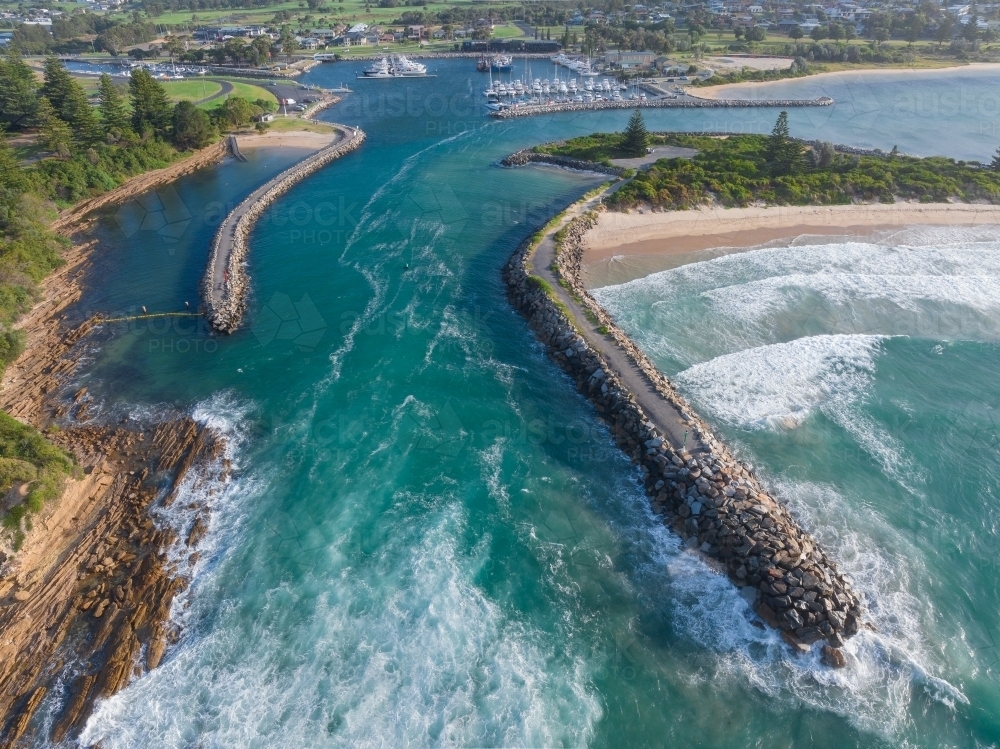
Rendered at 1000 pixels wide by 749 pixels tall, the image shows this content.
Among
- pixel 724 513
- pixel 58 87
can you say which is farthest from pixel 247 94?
pixel 724 513

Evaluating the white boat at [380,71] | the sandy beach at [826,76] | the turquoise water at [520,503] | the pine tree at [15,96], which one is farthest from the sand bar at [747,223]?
the white boat at [380,71]

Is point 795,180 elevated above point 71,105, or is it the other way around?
point 71,105

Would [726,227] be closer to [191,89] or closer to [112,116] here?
[112,116]

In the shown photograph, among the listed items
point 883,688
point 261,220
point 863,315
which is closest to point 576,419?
point 883,688

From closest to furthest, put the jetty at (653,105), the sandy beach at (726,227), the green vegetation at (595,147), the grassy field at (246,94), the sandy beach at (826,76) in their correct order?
the sandy beach at (726,227)
the green vegetation at (595,147)
the grassy field at (246,94)
the jetty at (653,105)
the sandy beach at (826,76)

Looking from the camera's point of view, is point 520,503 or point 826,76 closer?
point 520,503

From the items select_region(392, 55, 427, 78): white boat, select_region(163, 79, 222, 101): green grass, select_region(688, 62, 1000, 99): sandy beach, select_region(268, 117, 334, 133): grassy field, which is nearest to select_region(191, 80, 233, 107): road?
select_region(163, 79, 222, 101): green grass

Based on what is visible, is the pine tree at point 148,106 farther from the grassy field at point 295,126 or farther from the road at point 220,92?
the road at point 220,92

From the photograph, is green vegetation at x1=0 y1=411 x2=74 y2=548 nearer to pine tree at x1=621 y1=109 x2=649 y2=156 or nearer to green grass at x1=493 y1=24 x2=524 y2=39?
pine tree at x1=621 y1=109 x2=649 y2=156

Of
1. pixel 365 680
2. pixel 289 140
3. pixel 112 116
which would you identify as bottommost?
pixel 365 680
